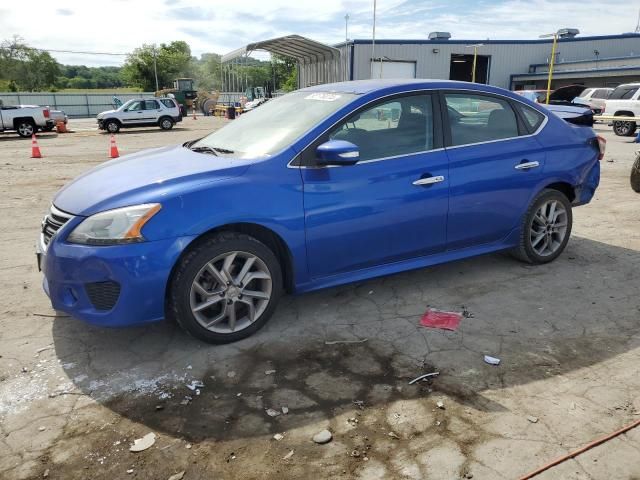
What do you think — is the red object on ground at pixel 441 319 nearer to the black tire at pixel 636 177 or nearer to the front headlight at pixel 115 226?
the front headlight at pixel 115 226

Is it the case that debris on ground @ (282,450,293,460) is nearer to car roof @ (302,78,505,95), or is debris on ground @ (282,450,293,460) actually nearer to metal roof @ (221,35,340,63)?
car roof @ (302,78,505,95)

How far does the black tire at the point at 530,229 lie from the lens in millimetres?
4684

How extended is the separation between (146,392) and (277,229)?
126 cm

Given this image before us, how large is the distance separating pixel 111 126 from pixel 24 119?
3.91 metres

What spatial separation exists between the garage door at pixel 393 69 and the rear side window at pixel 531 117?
33660 millimetres

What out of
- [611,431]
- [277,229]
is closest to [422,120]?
[277,229]

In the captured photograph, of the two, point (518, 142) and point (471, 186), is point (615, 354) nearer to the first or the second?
point (471, 186)

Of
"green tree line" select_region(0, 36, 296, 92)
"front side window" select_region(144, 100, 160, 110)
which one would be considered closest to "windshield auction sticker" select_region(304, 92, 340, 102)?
"front side window" select_region(144, 100, 160, 110)

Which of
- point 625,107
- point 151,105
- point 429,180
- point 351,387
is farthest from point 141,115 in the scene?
point 351,387

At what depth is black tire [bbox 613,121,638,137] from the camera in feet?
64.1

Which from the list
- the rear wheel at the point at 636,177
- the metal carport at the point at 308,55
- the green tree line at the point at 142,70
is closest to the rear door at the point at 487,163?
the rear wheel at the point at 636,177

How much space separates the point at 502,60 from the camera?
135 feet

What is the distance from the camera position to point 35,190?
910 centimetres

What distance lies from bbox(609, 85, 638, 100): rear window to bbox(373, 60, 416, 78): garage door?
59.4ft
